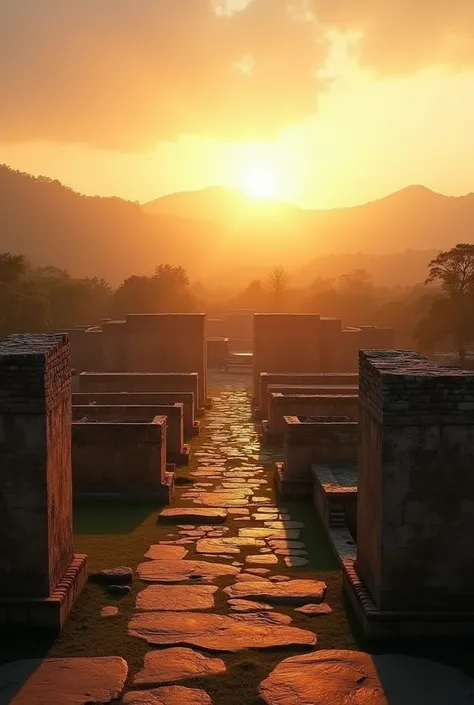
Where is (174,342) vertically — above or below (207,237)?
below

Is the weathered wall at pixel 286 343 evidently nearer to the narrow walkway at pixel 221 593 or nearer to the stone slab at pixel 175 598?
the narrow walkway at pixel 221 593

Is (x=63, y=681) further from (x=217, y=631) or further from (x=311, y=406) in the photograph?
(x=311, y=406)

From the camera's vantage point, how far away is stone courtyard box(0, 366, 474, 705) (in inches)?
205

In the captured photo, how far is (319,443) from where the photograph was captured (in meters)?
10.9

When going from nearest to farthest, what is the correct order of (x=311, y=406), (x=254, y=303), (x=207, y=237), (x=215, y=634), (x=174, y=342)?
(x=215, y=634)
(x=311, y=406)
(x=174, y=342)
(x=254, y=303)
(x=207, y=237)

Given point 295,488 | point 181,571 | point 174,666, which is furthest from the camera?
point 295,488

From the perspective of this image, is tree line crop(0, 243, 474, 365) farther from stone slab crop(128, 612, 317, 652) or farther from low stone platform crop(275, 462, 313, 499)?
stone slab crop(128, 612, 317, 652)

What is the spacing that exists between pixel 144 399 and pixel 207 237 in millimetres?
153162

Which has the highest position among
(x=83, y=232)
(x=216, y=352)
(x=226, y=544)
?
(x=83, y=232)

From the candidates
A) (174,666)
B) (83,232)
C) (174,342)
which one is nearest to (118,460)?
(174,666)

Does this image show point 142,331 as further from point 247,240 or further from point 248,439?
point 247,240

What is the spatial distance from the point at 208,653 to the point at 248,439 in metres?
9.60

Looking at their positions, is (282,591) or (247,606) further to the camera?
(282,591)

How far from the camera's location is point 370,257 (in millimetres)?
150250
